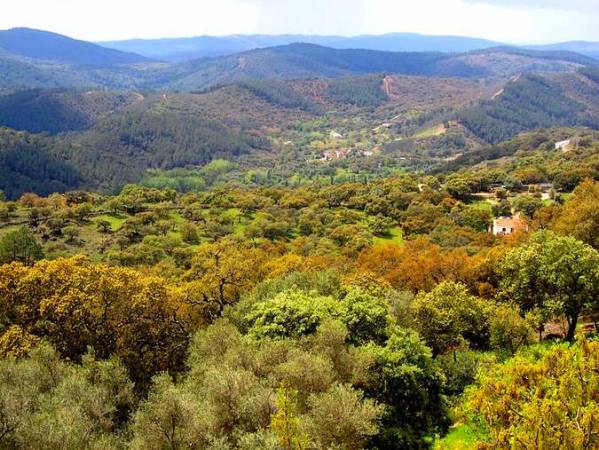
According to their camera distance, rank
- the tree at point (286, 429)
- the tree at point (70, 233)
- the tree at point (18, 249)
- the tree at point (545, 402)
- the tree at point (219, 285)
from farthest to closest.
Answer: the tree at point (70, 233)
the tree at point (18, 249)
the tree at point (219, 285)
the tree at point (286, 429)
the tree at point (545, 402)

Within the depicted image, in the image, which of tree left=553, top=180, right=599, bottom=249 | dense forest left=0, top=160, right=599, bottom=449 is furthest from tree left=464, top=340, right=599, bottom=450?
tree left=553, top=180, right=599, bottom=249

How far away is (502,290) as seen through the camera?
41125 mm

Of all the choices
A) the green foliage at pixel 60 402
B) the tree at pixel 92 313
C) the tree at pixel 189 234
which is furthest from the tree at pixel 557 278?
the tree at pixel 189 234

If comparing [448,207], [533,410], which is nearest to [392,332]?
[533,410]

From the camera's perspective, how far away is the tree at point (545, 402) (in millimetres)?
14469

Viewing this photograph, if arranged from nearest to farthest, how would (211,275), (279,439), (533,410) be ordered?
(533,410), (279,439), (211,275)

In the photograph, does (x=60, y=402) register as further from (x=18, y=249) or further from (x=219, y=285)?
(x=18, y=249)

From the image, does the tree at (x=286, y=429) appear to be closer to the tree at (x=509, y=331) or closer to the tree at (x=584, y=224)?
the tree at (x=509, y=331)

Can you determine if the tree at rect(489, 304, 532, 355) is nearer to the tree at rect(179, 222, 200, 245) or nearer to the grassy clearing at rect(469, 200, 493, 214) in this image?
the tree at rect(179, 222, 200, 245)

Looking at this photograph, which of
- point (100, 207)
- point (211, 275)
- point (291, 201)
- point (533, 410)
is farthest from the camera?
point (291, 201)

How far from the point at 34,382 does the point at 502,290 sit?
106 feet

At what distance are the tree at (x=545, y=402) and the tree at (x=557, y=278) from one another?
16138 millimetres

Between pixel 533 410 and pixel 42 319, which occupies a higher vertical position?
pixel 533 410

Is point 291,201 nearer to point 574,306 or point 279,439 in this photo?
point 574,306
